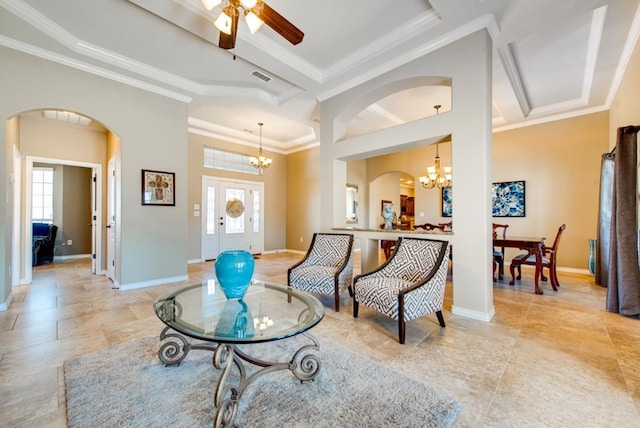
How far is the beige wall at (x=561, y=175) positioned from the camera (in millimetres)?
4961

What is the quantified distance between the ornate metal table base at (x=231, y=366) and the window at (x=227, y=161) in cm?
539

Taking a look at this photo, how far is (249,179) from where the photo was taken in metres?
7.63

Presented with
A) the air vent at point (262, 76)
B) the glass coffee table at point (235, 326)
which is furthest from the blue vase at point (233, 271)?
the air vent at point (262, 76)

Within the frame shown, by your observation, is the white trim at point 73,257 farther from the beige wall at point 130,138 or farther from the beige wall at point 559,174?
the beige wall at point 559,174

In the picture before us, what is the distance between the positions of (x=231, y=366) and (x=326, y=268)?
1950mm

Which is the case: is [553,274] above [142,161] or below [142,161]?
below

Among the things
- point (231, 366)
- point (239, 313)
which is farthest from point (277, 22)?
point (231, 366)

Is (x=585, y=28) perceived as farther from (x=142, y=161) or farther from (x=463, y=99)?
(x=142, y=161)

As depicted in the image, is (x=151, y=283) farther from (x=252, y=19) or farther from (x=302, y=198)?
(x=302, y=198)

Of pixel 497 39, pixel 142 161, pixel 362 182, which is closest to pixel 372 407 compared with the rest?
pixel 497 39

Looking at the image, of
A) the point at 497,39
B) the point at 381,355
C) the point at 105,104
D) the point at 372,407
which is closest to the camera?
the point at 372,407

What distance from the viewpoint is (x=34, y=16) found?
9.30 feet

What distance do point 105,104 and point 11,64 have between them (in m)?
0.89

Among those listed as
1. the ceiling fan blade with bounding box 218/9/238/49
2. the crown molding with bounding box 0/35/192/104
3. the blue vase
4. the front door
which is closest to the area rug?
the blue vase
